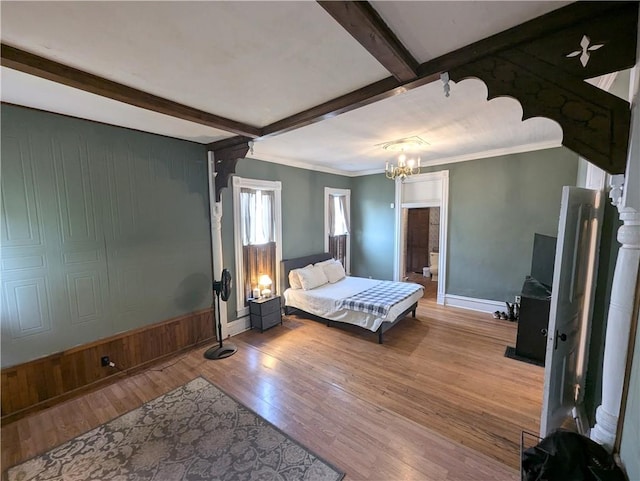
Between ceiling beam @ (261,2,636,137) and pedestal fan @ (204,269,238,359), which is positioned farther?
pedestal fan @ (204,269,238,359)

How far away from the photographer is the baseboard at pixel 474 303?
14.8ft

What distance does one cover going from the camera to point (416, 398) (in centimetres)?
251

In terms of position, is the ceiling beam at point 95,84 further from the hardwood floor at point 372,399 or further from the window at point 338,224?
the window at point 338,224

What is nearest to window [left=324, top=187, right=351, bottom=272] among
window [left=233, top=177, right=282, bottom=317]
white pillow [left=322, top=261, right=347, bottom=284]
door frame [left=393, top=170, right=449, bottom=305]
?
white pillow [left=322, top=261, right=347, bottom=284]

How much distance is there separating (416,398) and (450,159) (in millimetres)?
3922

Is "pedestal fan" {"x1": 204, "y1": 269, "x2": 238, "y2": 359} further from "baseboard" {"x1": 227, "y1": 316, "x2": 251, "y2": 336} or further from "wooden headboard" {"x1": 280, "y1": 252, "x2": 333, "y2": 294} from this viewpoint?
"wooden headboard" {"x1": 280, "y1": 252, "x2": 333, "y2": 294}

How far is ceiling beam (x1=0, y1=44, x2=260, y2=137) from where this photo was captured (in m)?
1.55

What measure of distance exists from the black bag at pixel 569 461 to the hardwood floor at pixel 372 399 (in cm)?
57

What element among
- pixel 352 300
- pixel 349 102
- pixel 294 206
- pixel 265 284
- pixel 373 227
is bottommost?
pixel 352 300

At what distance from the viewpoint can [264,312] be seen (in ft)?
13.3

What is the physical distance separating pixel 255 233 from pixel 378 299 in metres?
2.14

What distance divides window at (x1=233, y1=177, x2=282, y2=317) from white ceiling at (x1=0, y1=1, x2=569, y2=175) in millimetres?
1293

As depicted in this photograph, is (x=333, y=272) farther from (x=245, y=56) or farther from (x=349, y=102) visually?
(x=245, y=56)

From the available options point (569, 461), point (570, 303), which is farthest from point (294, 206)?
point (569, 461)
